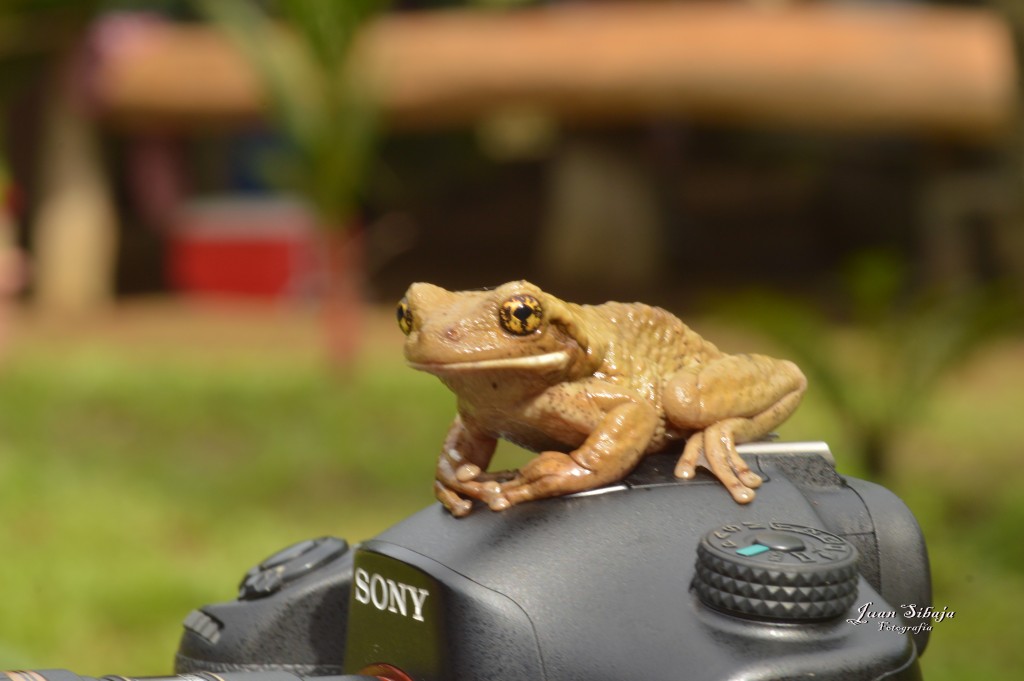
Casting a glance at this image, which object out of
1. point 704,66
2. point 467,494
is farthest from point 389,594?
point 704,66

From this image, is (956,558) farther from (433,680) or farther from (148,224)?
(148,224)

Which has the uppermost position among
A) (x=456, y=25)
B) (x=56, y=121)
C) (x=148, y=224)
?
(x=456, y=25)

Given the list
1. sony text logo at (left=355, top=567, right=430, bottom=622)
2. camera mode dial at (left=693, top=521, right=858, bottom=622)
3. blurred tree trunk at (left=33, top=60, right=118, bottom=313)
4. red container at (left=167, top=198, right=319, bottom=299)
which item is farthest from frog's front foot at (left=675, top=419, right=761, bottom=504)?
blurred tree trunk at (left=33, top=60, right=118, bottom=313)

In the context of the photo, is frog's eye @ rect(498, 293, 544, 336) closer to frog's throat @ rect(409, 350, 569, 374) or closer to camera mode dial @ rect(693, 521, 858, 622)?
frog's throat @ rect(409, 350, 569, 374)

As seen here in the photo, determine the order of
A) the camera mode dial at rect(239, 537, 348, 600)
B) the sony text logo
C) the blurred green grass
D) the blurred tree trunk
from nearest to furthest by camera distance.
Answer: the sony text logo, the camera mode dial at rect(239, 537, 348, 600), the blurred green grass, the blurred tree trunk

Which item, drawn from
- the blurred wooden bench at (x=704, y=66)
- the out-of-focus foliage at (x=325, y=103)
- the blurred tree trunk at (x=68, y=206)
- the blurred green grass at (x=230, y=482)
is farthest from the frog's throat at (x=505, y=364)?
the blurred tree trunk at (x=68, y=206)

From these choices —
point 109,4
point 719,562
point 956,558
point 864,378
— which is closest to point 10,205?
point 109,4

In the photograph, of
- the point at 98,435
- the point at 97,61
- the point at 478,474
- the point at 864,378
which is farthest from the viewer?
the point at 97,61
